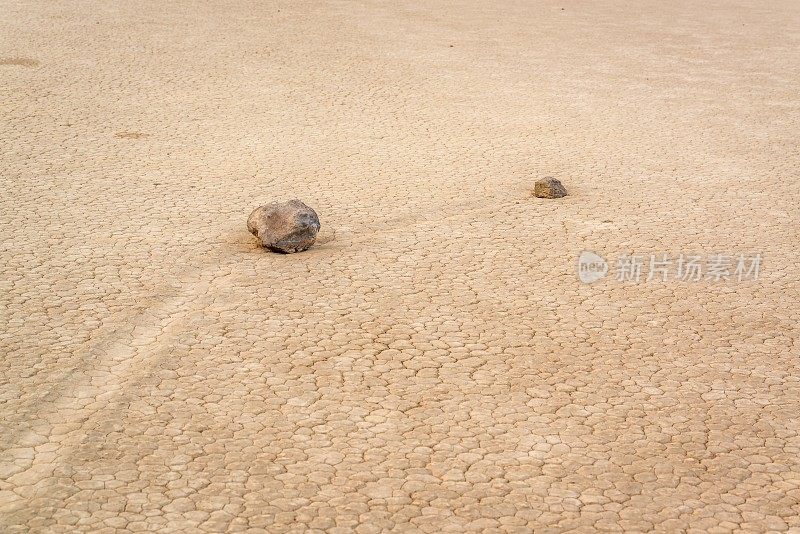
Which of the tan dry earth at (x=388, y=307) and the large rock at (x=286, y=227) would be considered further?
the large rock at (x=286, y=227)

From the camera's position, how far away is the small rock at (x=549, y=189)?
6.11 m

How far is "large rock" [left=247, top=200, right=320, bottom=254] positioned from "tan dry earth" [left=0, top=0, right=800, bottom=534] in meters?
0.09

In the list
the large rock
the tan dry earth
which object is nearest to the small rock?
the tan dry earth

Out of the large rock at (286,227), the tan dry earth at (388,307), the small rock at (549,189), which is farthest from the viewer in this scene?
the small rock at (549,189)

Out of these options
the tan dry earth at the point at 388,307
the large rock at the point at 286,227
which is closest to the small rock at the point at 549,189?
the tan dry earth at the point at 388,307

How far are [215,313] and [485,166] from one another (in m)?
2.96

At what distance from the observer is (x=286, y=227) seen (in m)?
5.12

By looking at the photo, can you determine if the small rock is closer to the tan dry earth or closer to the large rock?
the tan dry earth

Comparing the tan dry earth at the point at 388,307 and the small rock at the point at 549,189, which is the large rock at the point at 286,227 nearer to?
the tan dry earth at the point at 388,307

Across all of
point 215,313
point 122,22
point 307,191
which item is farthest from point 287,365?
point 122,22

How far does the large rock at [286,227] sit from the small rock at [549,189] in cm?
161

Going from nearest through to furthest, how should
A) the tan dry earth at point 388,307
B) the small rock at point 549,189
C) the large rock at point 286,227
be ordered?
1. the tan dry earth at point 388,307
2. the large rock at point 286,227
3. the small rock at point 549,189

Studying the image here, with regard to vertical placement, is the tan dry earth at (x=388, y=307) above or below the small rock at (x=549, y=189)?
below

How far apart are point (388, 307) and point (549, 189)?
198cm
